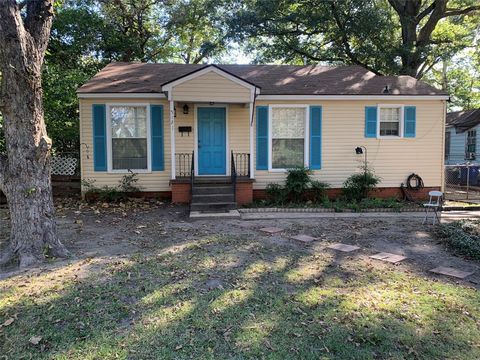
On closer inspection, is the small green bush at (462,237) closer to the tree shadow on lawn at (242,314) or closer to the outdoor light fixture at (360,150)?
the tree shadow on lawn at (242,314)

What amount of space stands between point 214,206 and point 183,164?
195 cm

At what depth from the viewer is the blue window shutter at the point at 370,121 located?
10.0 meters

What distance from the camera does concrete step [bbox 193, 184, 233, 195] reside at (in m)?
8.72

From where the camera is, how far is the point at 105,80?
9.81m

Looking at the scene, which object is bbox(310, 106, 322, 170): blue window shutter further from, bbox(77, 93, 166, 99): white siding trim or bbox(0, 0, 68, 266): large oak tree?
bbox(0, 0, 68, 266): large oak tree

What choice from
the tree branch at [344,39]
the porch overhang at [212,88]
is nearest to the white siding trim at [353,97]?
the porch overhang at [212,88]

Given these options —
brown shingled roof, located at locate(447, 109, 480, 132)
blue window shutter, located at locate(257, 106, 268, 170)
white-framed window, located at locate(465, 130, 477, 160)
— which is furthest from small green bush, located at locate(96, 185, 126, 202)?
brown shingled roof, located at locate(447, 109, 480, 132)

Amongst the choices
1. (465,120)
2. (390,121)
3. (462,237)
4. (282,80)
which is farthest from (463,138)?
(462,237)

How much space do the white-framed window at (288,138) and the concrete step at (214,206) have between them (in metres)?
2.06

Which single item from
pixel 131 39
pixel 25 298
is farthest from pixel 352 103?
pixel 131 39

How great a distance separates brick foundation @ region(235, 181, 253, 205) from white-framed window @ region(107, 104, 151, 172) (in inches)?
96.2

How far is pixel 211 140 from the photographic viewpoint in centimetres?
985

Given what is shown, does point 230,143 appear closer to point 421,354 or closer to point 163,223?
point 163,223

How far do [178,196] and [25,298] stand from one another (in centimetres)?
564
